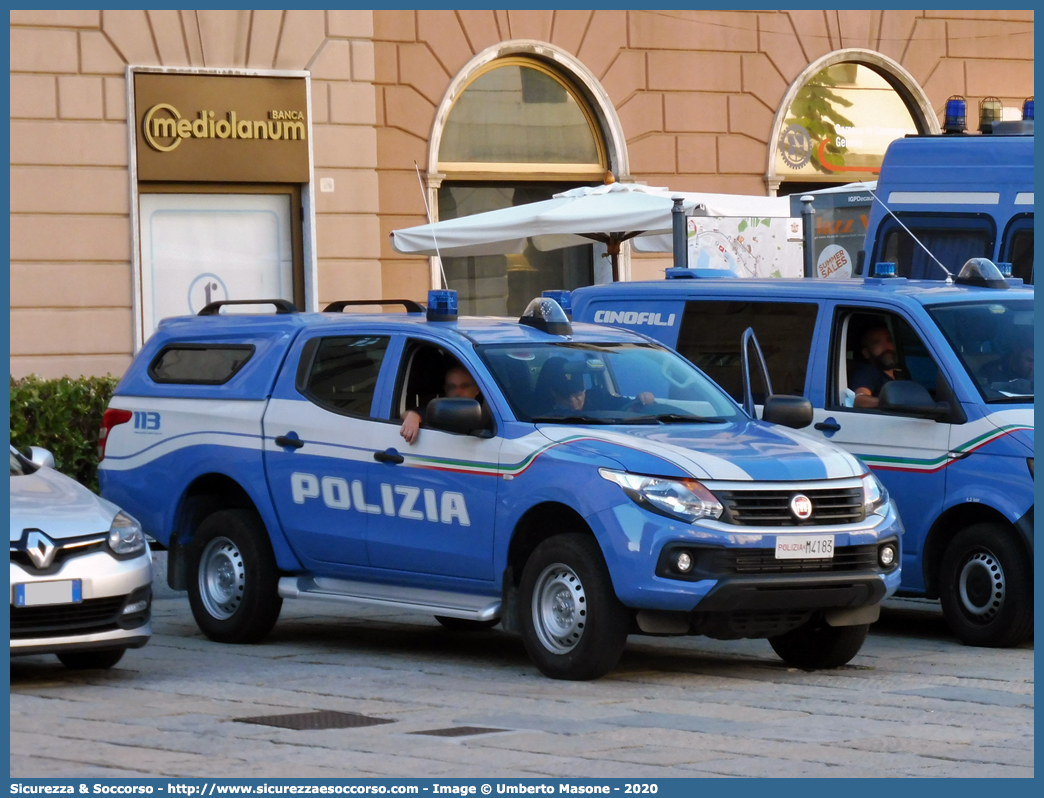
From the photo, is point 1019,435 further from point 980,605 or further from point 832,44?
point 832,44

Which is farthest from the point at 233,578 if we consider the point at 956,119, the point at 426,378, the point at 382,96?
the point at 382,96

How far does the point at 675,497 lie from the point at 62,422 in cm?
698

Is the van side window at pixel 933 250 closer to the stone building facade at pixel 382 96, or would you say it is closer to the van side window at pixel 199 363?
the van side window at pixel 199 363

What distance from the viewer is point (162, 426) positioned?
1030 centimetres

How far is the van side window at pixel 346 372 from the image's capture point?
942 centimetres

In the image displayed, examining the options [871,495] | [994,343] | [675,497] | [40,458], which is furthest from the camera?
[994,343]

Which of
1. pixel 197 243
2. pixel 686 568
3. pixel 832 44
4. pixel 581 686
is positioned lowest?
pixel 581 686

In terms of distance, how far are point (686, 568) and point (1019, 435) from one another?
2.33 metres

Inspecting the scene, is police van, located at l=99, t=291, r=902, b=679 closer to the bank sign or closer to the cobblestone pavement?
the cobblestone pavement

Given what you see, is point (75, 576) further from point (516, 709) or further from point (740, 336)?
point (740, 336)

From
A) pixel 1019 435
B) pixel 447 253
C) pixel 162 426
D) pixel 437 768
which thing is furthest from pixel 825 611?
pixel 447 253

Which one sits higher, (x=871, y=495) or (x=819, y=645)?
(x=871, y=495)

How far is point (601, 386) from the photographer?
9.08 m

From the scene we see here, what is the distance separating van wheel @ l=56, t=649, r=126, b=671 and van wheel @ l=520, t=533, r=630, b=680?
6.62ft
